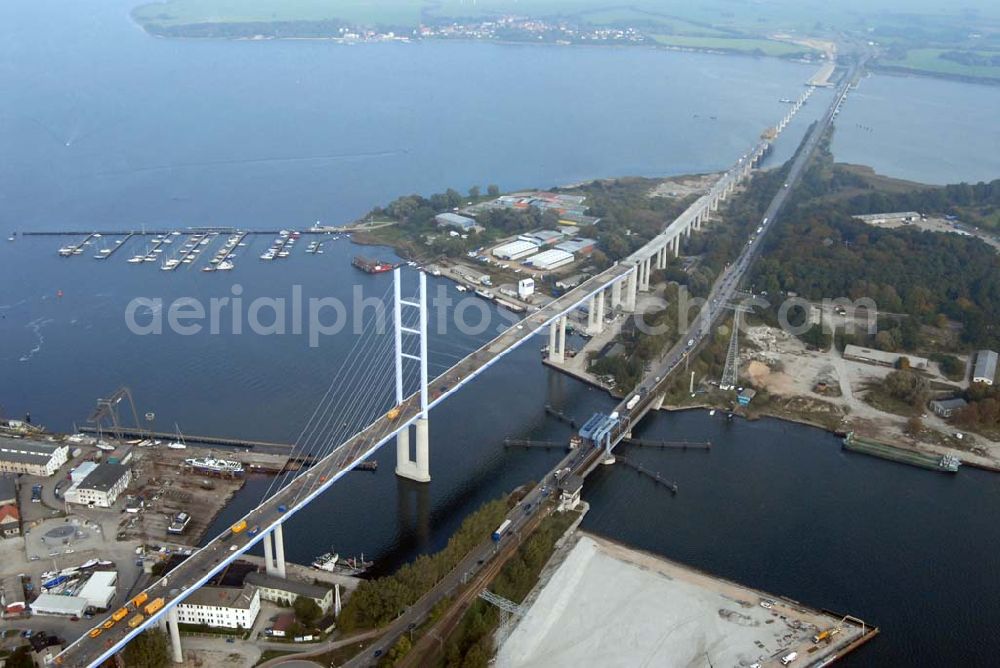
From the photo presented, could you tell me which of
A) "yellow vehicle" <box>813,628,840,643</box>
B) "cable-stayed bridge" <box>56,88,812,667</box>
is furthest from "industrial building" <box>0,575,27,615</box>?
"yellow vehicle" <box>813,628,840,643</box>

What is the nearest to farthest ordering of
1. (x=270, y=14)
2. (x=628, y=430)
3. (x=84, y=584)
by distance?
(x=84, y=584) → (x=628, y=430) → (x=270, y=14)

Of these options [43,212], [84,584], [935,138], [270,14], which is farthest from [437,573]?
[270,14]

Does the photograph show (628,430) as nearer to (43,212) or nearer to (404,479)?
(404,479)

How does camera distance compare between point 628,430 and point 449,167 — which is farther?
point 449,167

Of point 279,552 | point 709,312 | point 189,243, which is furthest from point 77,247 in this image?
point 709,312

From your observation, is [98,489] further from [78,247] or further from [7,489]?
[78,247]

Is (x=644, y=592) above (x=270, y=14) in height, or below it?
below

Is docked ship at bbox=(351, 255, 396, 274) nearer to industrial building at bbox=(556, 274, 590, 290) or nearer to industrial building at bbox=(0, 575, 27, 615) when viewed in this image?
industrial building at bbox=(556, 274, 590, 290)
